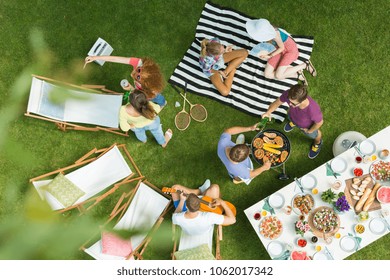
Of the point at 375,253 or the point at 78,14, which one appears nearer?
the point at 375,253

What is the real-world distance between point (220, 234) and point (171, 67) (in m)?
2.63

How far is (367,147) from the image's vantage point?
5.12 m

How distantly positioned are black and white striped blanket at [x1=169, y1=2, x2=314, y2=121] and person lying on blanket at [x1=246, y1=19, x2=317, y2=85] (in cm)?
17

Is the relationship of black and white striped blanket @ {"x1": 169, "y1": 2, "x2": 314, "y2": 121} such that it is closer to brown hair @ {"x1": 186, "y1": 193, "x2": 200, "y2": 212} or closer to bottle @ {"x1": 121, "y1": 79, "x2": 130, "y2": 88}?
bottle @ {"x1": 121, "y1": 79, "x2": 130, "y2": 88}

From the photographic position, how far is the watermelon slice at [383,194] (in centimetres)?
498

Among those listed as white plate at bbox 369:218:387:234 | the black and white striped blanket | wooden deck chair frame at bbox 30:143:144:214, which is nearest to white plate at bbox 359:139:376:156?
white plate at bbox 369:218:387:234

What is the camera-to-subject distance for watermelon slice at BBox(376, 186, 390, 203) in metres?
4.98

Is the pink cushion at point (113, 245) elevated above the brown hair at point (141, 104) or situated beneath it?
situated beneath

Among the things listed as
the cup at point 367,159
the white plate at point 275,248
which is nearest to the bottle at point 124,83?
the white plate at point 275,248

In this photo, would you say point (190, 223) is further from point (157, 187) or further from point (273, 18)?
point (273, 18)

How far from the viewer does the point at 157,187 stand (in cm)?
595

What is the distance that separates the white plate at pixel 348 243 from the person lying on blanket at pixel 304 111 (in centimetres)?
139

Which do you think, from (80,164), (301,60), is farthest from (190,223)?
(301,60)

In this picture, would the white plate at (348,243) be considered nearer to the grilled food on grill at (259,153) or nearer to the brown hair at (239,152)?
the grilled food on grill at (259,153)
